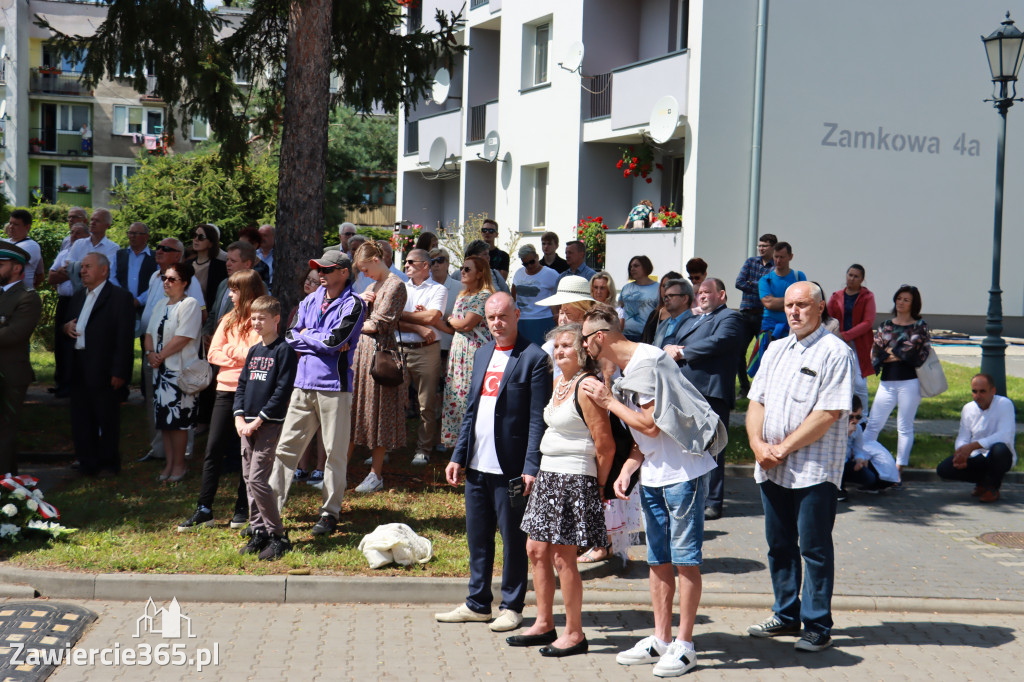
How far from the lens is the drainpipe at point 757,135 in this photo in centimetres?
1927

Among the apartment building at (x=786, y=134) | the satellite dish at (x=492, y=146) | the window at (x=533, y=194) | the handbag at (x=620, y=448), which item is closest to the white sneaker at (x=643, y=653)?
the handbag at (x=620, y=448)

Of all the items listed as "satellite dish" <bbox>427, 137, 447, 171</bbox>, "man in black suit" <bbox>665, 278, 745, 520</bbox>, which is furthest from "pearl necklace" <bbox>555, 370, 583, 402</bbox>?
"satellite dish" <bbox>427, 137, 447, 171</bbox>

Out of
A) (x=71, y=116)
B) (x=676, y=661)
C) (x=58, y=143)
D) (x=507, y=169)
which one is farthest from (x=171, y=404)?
(x=71, y=116)

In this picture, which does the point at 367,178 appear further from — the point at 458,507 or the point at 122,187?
the point at 458,507

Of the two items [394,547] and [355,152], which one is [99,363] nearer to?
[394,547]

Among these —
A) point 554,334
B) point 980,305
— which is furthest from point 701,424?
point 980,305

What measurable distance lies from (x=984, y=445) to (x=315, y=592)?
21.6ft

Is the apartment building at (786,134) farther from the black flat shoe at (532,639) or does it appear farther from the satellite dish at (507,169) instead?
the black flat shoe at (532,639)

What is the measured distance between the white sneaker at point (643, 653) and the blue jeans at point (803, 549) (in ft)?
3.10

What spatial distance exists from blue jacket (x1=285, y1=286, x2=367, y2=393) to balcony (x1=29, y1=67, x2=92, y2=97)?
57.3m

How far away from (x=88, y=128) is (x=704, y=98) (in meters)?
49.8

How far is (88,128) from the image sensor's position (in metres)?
59.4

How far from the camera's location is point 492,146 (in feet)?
86.9

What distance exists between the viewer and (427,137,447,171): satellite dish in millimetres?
29234
